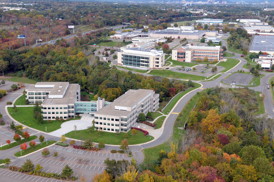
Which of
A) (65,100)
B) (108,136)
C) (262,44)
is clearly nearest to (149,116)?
(108,136)

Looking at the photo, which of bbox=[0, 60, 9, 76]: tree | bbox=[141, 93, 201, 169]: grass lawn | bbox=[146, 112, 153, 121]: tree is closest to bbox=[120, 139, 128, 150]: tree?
bbox=[141, 93, 201, 169]: grass lawn

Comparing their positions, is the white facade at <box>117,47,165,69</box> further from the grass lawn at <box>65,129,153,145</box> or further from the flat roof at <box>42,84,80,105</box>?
the grass lawn at <box>65,129,153,145</box>

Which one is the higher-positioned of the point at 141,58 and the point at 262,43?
the point at 262,43

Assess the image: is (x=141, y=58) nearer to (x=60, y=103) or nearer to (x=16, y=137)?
(x=60, y=103)

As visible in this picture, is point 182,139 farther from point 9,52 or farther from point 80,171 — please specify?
point 9,52

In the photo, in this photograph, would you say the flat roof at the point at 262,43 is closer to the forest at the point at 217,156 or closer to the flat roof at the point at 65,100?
the forest at the point at 217,156

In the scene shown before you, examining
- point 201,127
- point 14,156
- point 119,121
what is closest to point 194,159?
point 201,127
